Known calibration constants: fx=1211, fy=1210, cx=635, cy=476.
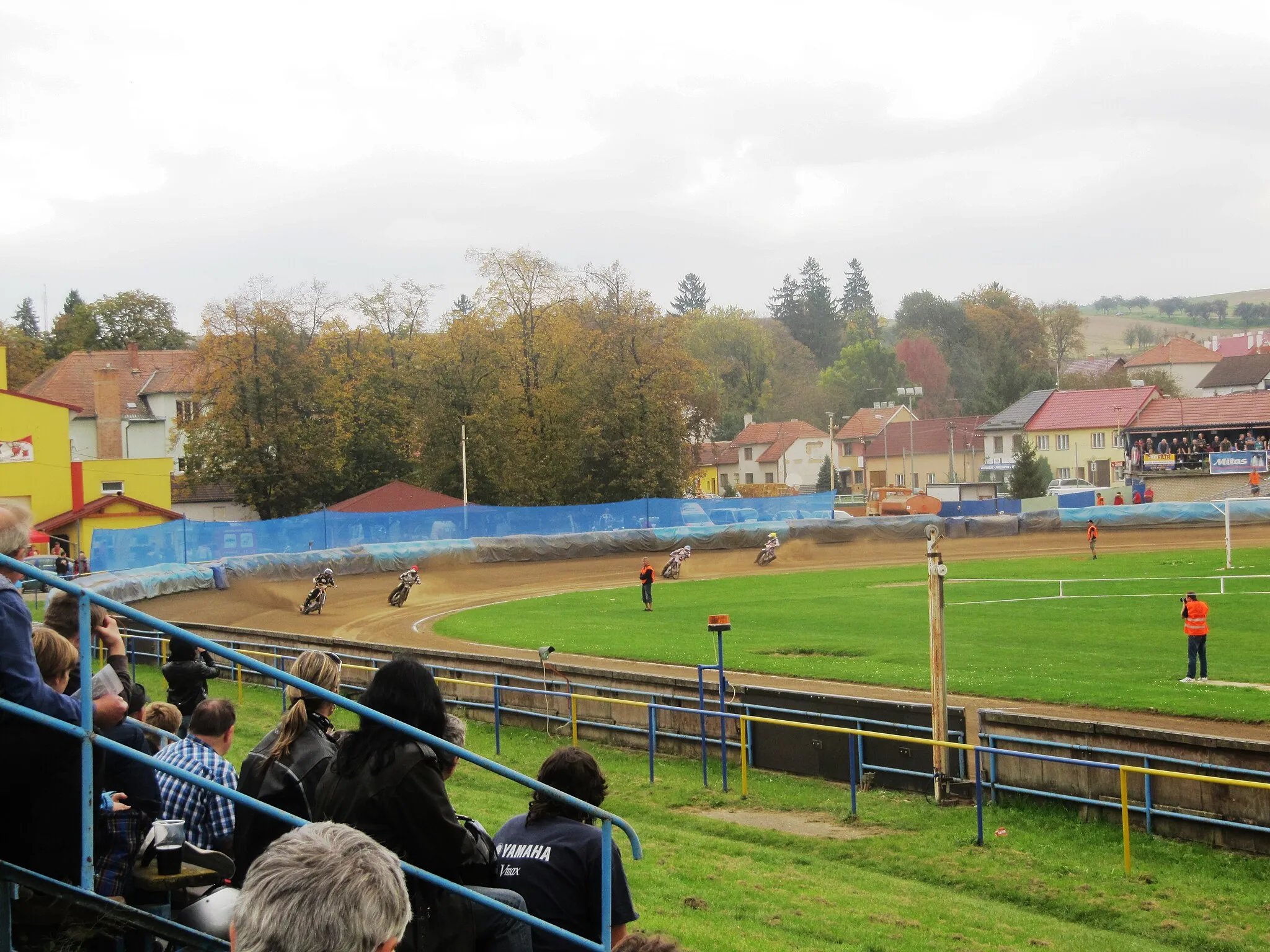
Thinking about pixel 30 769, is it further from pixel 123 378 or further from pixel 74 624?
pixel 123 378

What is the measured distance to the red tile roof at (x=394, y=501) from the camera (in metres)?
55.3

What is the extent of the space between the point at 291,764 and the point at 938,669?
10.4m

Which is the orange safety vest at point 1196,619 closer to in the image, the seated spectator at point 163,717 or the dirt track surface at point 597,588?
the dirt track surface at point 597,588

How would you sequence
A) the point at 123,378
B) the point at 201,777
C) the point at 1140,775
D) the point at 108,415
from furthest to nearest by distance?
the point at 123,378, the point at 108,415, the point at 1140,775, the point at 201,777

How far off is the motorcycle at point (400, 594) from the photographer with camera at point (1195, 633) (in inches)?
979

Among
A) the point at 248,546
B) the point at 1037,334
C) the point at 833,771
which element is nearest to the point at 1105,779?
the point at 833,771

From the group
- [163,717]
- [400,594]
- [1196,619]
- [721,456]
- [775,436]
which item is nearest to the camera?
[163,717]

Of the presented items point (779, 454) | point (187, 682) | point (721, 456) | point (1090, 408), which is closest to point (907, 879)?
point (187, 682)

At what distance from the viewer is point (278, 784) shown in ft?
16.3

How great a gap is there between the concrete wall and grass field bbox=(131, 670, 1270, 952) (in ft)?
0.84

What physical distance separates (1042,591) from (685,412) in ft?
163

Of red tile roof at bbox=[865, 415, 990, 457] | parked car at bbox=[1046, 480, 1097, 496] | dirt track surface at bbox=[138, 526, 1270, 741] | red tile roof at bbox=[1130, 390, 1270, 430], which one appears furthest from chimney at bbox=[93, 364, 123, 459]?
red tile roof at bbox=[1130, 390, 1270, 430]

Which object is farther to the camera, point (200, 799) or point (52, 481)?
point (52, 481)

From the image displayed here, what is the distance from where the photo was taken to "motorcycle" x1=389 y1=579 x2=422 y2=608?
38.9 m
